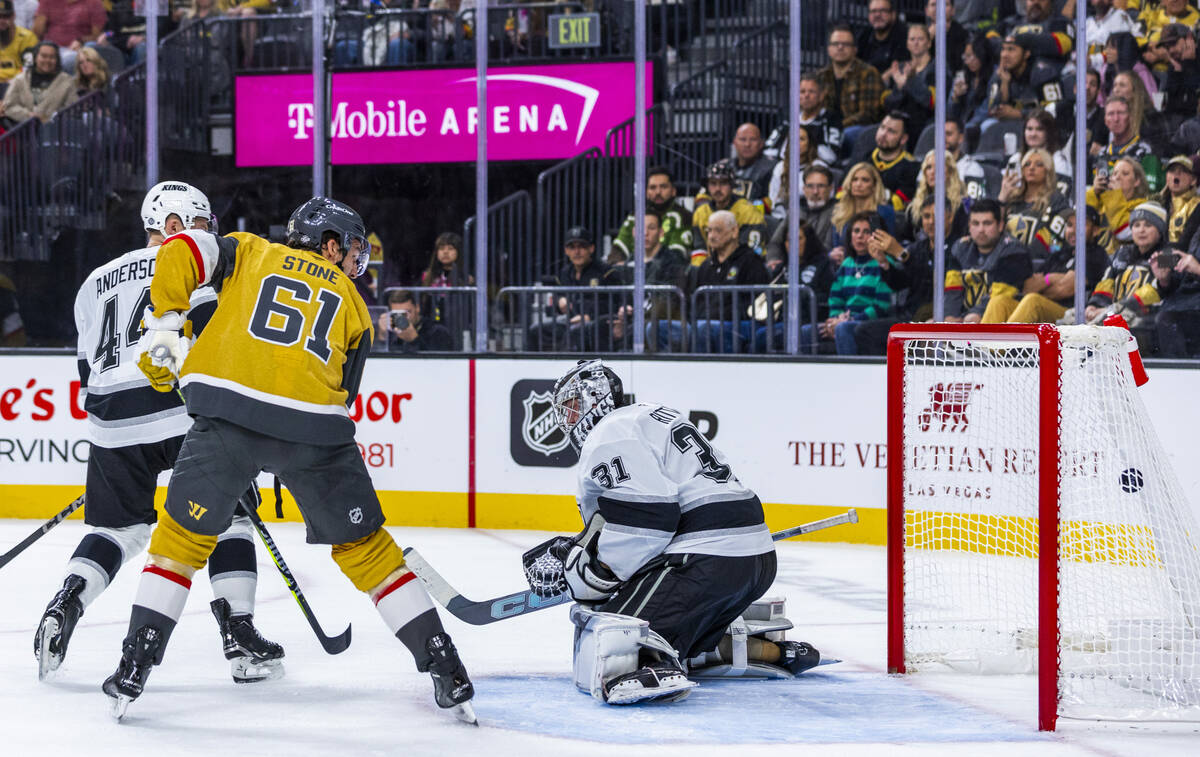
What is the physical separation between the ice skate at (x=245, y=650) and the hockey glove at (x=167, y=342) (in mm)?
731

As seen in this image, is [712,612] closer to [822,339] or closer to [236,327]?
[236,327]

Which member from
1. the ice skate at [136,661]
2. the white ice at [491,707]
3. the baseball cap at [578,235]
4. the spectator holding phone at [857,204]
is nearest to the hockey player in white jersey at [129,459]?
the white ice at [491,707]

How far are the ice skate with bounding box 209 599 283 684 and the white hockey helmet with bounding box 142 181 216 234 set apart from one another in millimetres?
899

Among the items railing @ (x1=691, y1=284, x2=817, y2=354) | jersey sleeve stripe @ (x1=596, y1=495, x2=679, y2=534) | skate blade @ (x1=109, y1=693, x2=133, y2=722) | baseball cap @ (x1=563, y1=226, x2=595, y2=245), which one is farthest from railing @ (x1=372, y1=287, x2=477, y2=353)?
skate blade @ (x1=109, y1=693, x2=133, y2=722)

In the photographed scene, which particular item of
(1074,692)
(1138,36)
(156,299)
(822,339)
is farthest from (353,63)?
(1074,692)

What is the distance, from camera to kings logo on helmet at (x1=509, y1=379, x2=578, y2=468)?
19.7 ft

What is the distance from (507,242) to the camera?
641cm

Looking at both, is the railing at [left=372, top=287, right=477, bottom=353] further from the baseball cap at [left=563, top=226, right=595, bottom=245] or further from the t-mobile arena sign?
the t-mobile arena sign

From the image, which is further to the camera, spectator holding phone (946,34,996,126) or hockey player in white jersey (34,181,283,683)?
spectator holding phone (946,34,996,126)

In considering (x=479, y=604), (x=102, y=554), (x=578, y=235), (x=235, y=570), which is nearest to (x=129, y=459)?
(x=102, y=554)

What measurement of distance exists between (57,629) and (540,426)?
2956 millimetres

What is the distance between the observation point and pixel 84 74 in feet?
24.0

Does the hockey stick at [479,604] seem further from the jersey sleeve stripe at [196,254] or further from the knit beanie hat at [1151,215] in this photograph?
the knit beanie hat at [1151,215]

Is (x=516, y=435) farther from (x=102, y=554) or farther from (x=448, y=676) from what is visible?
(x=448, y=676)
